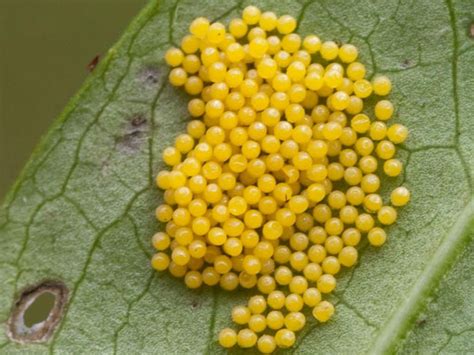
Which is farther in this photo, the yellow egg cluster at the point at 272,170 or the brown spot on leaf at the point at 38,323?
the brown spot on leaf at the point at 38,323

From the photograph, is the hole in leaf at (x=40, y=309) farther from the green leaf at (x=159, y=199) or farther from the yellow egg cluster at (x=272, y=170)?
the yellow egg cluster at (x=272, y=170)

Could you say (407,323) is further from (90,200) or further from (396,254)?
(90,200)

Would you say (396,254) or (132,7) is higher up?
(132,7)

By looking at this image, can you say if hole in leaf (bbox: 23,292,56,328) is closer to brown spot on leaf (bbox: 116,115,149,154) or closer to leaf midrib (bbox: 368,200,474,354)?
brown spot on leaf (bbox: 116,115,149,154)

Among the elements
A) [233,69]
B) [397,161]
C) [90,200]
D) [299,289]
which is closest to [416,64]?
[397,161]

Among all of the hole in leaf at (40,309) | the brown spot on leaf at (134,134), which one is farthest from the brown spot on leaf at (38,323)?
the brown spot on leaf at (134,134)

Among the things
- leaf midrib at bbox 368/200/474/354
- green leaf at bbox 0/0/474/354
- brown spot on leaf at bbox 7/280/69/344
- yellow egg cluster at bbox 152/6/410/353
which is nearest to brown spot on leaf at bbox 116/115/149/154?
green leaf at bbox 0/0/474/354
